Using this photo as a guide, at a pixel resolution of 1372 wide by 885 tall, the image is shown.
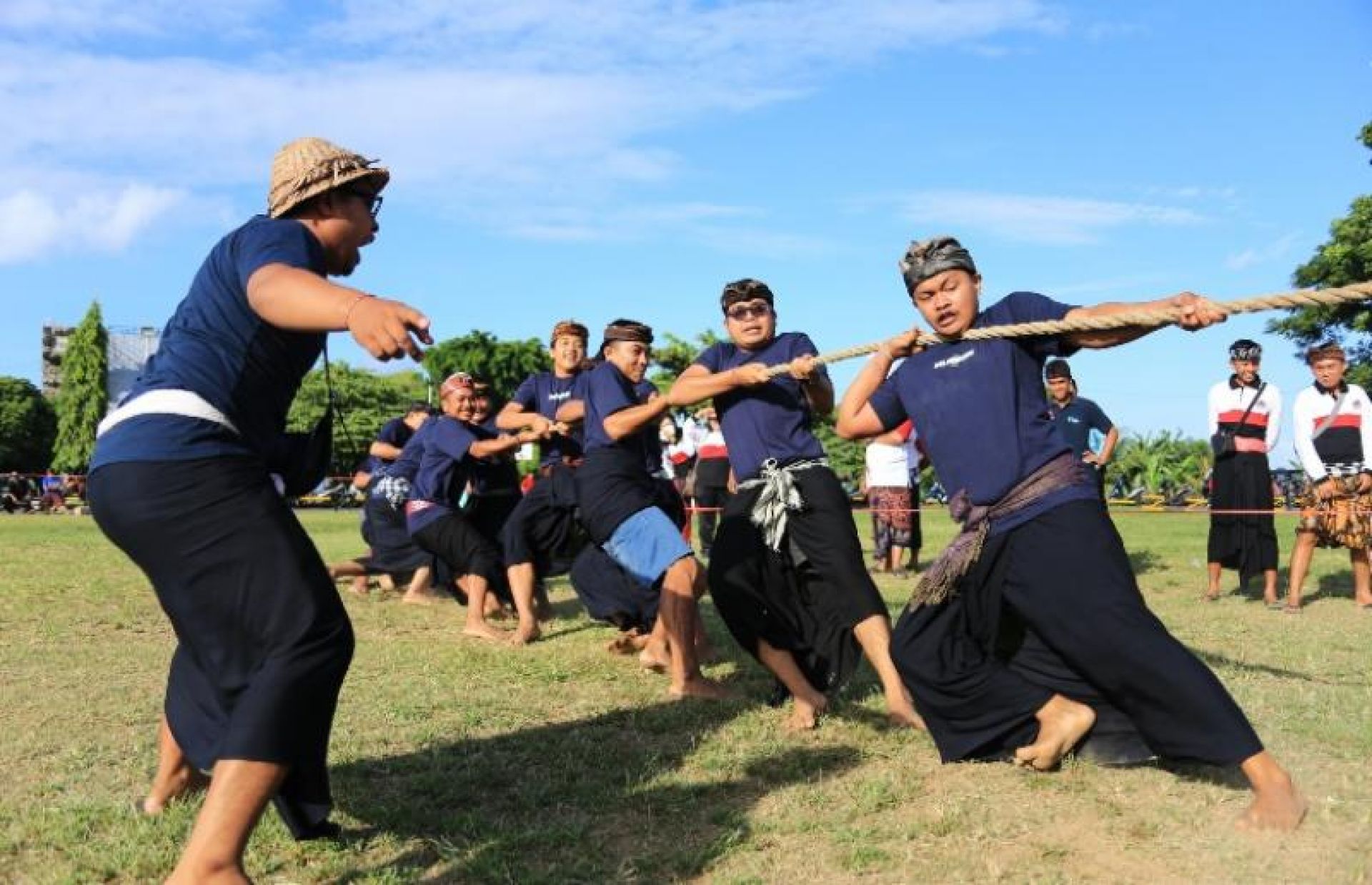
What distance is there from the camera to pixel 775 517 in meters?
5.59

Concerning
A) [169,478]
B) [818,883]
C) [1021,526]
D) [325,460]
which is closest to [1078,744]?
[1021,526]

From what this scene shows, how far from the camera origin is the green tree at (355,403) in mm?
44125

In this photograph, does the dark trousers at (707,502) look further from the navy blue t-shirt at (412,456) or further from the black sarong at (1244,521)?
the black sarong at (1244,521)

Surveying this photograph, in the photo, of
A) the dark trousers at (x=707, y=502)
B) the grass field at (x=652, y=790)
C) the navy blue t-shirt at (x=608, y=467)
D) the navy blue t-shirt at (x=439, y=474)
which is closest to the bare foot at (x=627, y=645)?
the grass field at (x=652, y=790)

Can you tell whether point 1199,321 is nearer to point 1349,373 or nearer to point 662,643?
point 662,643

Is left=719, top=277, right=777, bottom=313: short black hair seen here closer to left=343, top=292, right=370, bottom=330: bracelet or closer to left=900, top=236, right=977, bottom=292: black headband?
left=900, top=236, right=977, bottom=292: black headband

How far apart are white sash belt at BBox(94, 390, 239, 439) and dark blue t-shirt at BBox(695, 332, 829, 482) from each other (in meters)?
2.88

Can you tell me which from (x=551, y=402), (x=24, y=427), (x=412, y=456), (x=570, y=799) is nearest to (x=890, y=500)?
(x=412, y=456)

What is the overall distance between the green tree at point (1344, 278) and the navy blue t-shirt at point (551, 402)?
22590 mm

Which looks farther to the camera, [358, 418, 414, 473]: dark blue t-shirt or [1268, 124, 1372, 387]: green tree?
[1268, 124, 1372, 387]: green tree

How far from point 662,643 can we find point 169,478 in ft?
13.1

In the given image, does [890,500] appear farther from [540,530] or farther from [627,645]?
[627,645]

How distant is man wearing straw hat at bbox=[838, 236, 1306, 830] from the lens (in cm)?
390

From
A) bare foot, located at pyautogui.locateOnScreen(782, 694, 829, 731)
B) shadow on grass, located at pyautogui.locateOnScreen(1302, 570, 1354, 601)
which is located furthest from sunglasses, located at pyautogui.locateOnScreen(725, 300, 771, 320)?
shadow on grass, located at pyautogui.locateOnScreen(1302, 570, 1354, 601)
